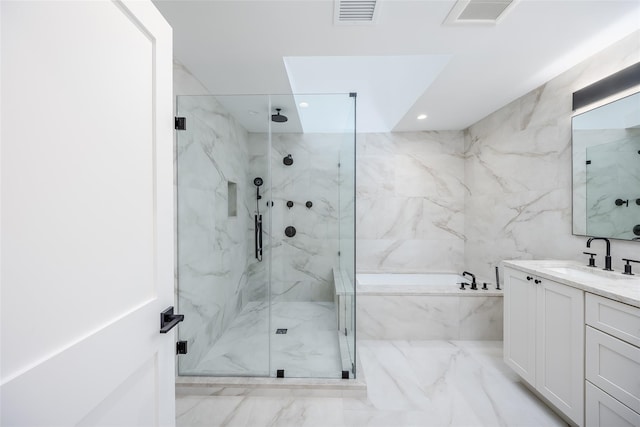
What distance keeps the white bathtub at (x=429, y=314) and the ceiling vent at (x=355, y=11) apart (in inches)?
89.8

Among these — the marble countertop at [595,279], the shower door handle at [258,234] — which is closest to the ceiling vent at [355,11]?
the shower door handle at [258,234]

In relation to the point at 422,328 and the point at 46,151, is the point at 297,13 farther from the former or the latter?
the point at 422,328

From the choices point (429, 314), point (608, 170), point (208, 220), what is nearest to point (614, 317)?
point (608, 170)

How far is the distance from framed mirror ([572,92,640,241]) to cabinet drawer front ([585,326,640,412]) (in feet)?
2.72

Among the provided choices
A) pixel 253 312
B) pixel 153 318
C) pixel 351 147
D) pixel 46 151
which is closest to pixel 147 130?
pixel 46 151

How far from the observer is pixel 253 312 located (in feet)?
7.54

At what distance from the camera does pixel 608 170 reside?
1.78 m

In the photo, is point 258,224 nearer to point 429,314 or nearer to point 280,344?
point 280,344

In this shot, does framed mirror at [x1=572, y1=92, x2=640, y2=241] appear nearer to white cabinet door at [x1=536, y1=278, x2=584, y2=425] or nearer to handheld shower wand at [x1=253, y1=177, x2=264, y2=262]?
white cabinet door at [x1=536, y1=278, x2=584, y2=425]

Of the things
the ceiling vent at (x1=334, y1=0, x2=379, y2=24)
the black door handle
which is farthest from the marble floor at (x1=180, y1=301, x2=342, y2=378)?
the ceiling vent at (x1=334, y1=0, x2=379, y2=24)

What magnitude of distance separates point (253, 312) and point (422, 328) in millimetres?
1720

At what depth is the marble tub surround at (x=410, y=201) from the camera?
3.56 meters

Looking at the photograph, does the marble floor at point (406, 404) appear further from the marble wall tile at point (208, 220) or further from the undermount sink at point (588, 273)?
the undermount sink at point (588, 273)

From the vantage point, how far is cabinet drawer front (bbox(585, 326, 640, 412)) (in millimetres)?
1171
